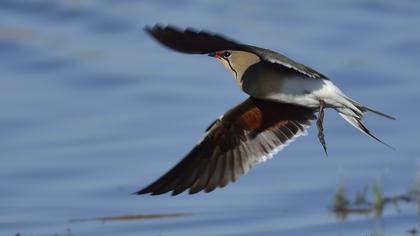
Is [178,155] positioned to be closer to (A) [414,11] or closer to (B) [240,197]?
(B) [240,197]

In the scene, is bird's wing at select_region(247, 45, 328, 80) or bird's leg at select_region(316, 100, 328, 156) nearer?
bird's wing at select_region(247, 45, 328, 80)

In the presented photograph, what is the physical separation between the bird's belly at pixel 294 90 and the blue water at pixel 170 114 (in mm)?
1299

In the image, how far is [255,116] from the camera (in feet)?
23.7

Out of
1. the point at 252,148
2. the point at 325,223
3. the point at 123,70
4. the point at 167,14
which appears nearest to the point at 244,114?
the point at 252,148

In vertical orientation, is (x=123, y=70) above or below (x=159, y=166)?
above

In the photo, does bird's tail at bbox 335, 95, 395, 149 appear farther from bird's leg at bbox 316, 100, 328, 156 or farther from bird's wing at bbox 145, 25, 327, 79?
bird's wing at bbox 145, 25, 327, 79

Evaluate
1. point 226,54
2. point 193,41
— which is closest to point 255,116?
point 226,54

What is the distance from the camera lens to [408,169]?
905 centimetres

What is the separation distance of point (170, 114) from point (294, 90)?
13.3 feet

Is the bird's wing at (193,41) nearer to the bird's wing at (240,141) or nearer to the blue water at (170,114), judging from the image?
the bird's wing at (240,141)

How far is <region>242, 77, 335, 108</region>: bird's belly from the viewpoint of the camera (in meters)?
6.53

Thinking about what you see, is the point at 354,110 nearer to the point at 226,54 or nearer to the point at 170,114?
the point at 226,54

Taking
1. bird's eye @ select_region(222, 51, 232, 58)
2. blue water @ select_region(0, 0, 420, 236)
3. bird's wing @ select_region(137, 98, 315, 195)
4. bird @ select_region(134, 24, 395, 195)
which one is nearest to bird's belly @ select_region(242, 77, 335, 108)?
bird @ select_region(134, 24, 395, 195)

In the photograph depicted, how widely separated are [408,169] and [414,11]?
5253mm
